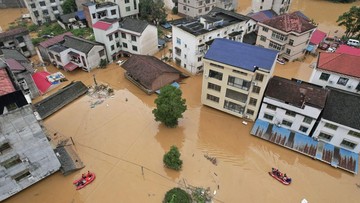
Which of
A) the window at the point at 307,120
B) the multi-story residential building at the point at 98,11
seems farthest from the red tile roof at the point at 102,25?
the window at the point at 307,120

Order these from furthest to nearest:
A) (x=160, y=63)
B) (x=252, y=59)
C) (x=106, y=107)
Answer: (x=160, y=63)
(x=106, y=107)
(x=252, y=59)

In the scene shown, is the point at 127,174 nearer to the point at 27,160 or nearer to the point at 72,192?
the point at 72,192

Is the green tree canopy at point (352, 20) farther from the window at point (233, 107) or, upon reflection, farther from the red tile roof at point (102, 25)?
the red tile roof at point (102, 25)

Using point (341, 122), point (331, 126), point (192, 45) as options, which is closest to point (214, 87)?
point (192, 45)

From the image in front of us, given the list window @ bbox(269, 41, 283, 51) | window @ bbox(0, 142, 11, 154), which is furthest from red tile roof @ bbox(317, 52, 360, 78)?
window @ bbox(0, 142, 11, 154)

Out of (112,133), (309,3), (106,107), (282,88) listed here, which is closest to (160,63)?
(106,107)

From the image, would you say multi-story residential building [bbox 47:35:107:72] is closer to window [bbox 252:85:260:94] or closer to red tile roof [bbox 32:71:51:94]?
red tile roof [bbox 32:71:51:94]
